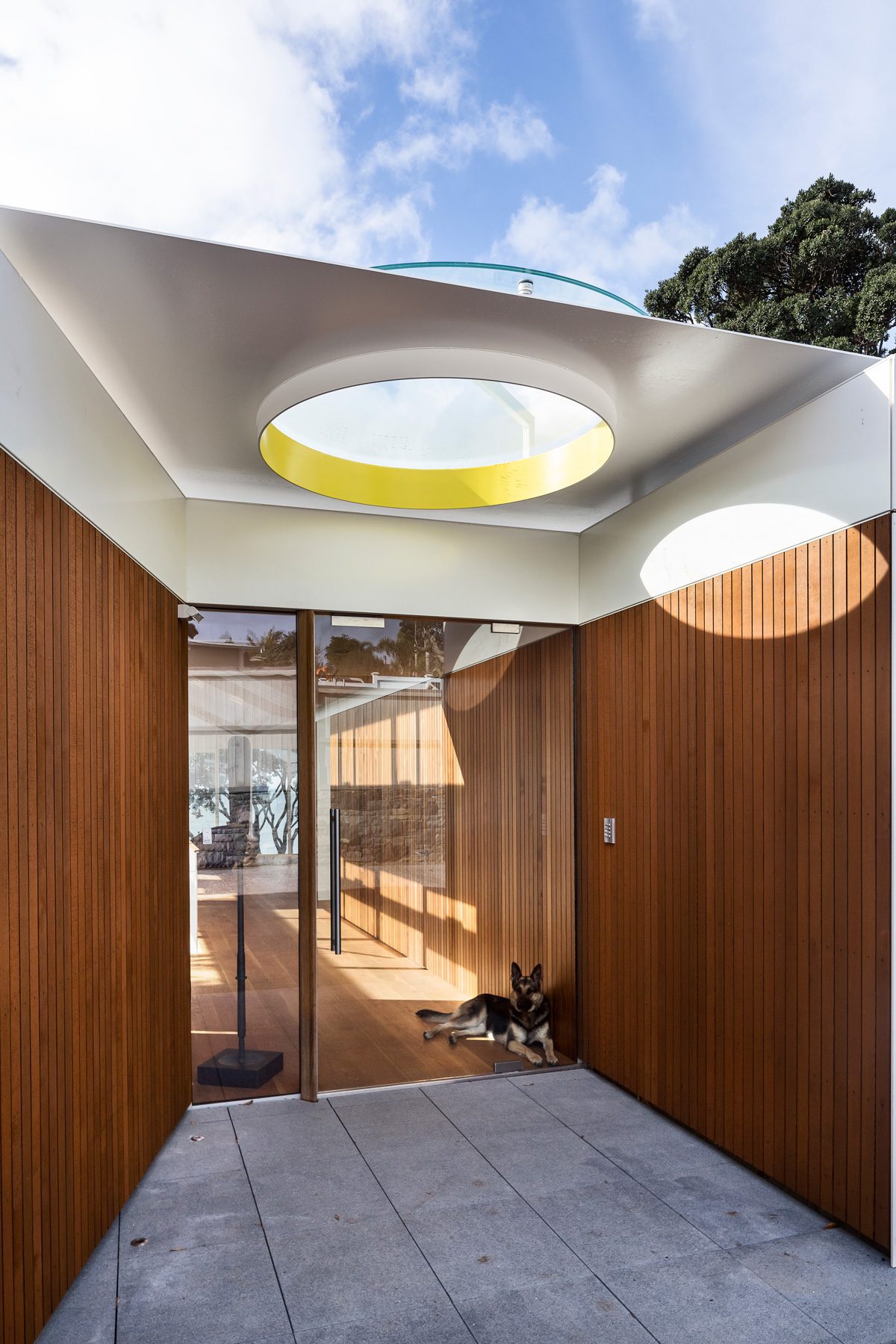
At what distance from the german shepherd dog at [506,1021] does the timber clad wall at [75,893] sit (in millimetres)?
1471

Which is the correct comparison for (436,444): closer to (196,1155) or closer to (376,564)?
(376,564)

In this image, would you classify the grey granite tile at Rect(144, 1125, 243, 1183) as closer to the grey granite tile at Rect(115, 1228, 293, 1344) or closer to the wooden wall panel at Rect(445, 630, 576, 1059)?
the grey granite tile at Rect(115, 1228, 293, 1344)

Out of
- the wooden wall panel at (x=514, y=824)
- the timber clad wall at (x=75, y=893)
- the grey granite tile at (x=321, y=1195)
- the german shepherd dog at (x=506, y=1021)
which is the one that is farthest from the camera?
the wooden wall panel at (x=514, y=824)

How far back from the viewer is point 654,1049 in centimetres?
425

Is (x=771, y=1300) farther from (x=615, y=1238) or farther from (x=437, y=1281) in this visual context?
(x=437, y=1281)

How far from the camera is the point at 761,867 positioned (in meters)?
3.54

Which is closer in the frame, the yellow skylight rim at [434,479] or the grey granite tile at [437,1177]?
the grey granite tile at [437,1177]

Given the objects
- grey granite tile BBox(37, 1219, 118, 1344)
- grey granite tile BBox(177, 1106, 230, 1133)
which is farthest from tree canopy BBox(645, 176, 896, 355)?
grey granite tile BBox(37, 1219, 118, 1344)

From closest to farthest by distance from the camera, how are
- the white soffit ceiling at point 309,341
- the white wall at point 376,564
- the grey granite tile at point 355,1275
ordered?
the white soffit ceiling at point 309,341 < the grey granite tile at point 355,1275 < the white wall at point 376,564

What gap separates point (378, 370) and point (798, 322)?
32.9 ft

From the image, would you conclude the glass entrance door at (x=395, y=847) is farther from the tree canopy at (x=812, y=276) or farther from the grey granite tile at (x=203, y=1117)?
the tree canopy at (x=812, y=276)

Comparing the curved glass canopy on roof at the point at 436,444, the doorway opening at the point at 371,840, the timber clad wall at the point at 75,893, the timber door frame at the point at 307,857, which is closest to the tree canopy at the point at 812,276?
the doorway opening at the point at 371,840

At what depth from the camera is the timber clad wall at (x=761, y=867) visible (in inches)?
118

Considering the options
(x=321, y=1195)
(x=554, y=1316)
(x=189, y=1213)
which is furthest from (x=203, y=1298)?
(x=554, y=1316)
